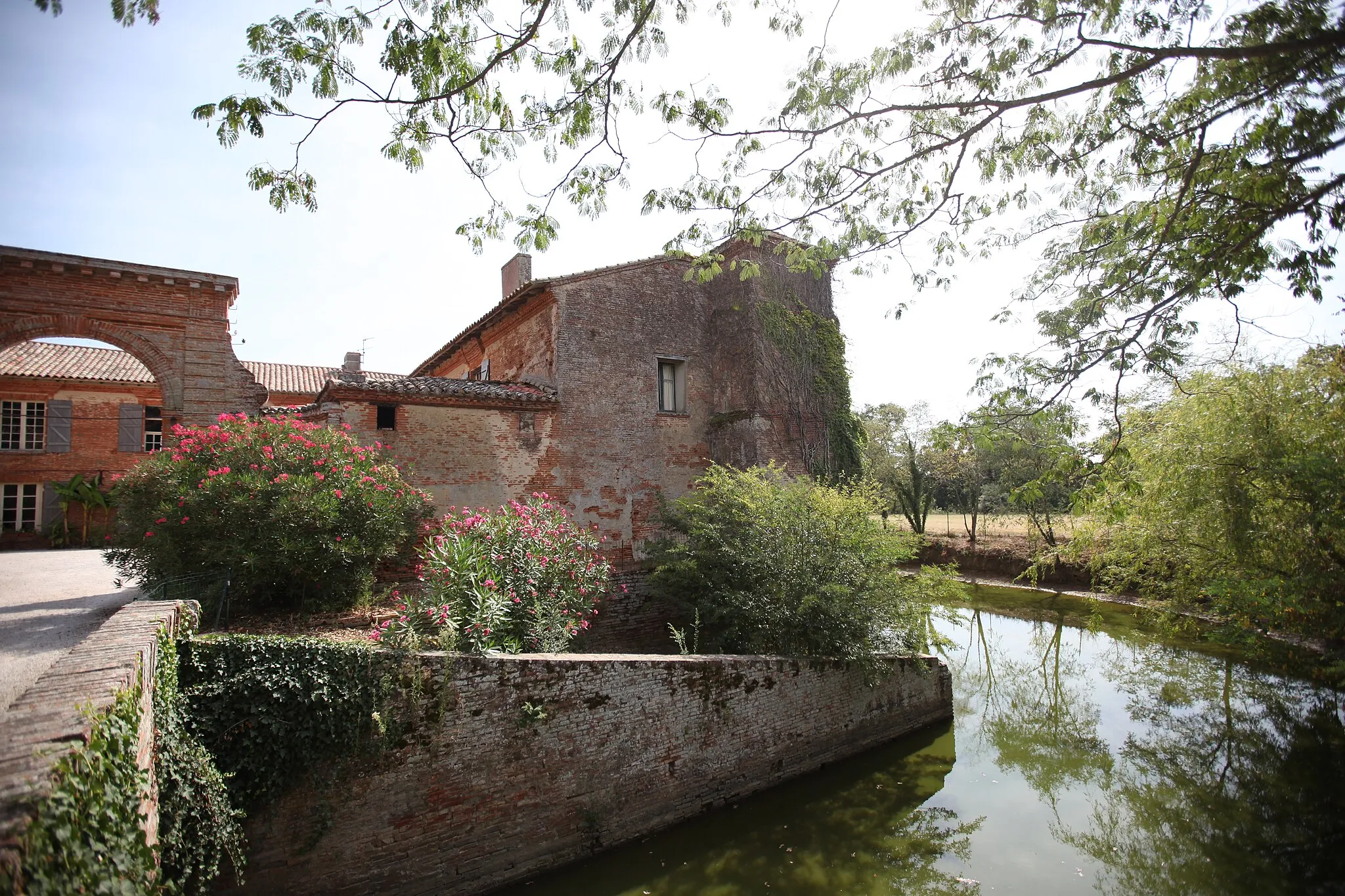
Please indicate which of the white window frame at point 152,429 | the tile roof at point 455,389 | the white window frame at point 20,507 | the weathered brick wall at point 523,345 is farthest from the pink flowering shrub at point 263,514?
the white window frame at point 152,429

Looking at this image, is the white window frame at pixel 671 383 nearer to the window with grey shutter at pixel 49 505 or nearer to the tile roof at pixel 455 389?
the tile roof at pixel 455 389

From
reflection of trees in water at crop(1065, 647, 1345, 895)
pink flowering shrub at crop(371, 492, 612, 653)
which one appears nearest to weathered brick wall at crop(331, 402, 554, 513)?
pink flowering shrub at crop(371, 492, 612, 653)

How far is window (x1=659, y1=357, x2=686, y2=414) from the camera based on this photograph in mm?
14227

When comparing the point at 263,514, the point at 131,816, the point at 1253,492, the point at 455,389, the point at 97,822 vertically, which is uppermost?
the point at 455,389

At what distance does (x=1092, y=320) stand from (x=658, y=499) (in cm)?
854

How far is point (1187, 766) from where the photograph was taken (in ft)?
27.4

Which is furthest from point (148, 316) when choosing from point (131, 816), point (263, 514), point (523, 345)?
point (131, 816)

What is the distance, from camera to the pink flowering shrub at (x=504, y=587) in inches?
257

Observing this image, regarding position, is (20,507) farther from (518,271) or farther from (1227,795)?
(1227,795)

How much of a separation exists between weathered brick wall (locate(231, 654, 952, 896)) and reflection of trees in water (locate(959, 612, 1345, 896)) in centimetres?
341

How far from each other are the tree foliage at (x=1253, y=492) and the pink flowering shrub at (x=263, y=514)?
31.2 ft

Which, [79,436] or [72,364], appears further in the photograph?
[72,364]

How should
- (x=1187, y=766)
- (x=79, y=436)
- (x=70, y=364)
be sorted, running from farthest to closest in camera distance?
(x=70, y=364)
(x=79, y=436)
(x=1187, y=766)

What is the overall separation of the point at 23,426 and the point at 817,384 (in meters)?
23.6
